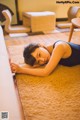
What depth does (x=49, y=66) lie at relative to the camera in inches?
56.8

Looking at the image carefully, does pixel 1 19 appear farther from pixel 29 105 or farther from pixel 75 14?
pixel 29 105

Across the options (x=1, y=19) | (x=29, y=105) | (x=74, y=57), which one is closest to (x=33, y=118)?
(x=29, y=105)

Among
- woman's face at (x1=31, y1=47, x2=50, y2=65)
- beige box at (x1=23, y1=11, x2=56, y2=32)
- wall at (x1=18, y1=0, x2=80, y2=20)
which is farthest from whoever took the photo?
wall at (x1=18, y1=0, x2=80, y2=20)

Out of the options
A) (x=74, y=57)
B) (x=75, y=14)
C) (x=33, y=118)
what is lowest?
(x=33, y=118)

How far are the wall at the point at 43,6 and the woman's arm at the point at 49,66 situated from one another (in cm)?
275

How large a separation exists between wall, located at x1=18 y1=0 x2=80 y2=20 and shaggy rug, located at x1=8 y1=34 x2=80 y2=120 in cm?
271

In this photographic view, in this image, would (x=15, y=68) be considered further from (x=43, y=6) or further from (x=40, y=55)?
(x=43, y=6)

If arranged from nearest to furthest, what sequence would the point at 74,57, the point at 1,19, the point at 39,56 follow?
the point at 39,56, the point at 74,57, the point at 1,19

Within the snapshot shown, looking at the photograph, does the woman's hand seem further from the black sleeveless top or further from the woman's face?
the black sleeveless top

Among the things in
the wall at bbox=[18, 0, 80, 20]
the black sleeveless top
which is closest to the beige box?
the wall at bbox=[18, 0, 80, 20]

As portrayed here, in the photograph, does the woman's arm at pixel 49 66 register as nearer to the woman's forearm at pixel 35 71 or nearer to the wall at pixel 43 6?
the woman's forearm at pixel 35 71

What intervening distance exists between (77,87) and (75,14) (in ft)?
8.15

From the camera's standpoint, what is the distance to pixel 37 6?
402 centimetres

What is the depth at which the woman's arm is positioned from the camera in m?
1.43
